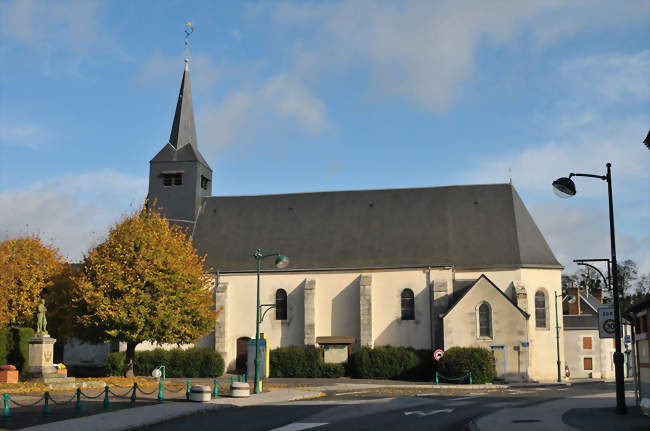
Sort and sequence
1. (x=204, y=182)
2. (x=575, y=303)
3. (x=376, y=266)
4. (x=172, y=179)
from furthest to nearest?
(x=575, y=303) → (x=204, y=182) → (x=172, y=179) → (x=376, y=266)

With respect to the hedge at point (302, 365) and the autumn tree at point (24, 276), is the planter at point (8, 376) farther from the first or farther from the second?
the hedge at point (302, 365)

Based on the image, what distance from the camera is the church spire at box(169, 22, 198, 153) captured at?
52656 millimetres

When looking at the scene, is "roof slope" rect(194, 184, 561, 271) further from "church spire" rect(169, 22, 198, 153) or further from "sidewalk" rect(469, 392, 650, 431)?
"sidewalk" rect(469, 392, 650, 431)

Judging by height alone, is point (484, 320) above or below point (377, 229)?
below

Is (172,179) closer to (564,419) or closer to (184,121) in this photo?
(184,121)

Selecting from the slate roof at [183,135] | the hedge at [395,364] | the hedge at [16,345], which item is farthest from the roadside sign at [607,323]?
the slate roof at [183,135]

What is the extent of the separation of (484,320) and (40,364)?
26071 millimetres

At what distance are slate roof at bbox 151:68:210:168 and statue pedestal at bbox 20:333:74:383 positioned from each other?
23.1 metres

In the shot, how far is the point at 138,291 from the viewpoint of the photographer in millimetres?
37812

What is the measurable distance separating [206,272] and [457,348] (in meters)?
18.0

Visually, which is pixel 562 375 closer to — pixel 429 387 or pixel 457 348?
pixel 457 348

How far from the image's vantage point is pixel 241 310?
157 ft

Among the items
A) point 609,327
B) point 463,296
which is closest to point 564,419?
point 609,327

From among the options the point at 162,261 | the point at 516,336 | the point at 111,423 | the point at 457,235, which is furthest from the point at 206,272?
the point at 111,423
